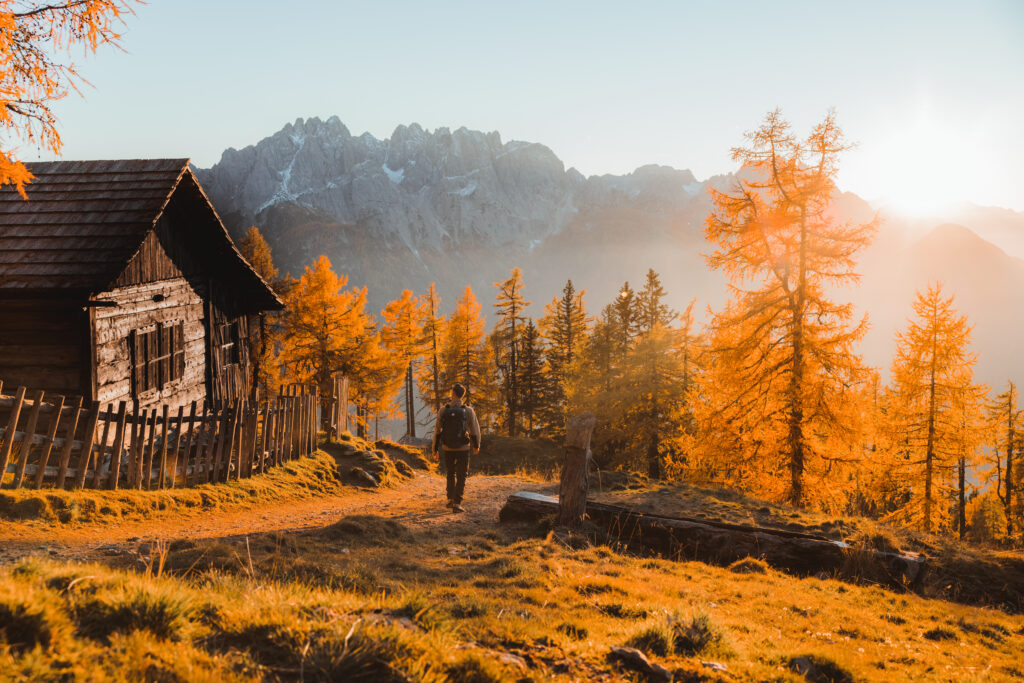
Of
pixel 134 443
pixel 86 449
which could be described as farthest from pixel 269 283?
pixel 86 449


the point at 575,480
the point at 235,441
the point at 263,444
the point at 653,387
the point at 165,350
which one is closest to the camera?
the point at 575,480

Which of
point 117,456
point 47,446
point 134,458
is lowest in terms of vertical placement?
point 134,458

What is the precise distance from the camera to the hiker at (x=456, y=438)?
34.8 feet

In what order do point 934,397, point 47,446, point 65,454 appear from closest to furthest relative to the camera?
point 47,446 < point 65,454 < point 934,397

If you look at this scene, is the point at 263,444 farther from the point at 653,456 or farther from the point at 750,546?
the point at 653,456

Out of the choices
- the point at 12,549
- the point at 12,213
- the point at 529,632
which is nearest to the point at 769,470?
the point at 529,632

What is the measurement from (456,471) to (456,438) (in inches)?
33.9

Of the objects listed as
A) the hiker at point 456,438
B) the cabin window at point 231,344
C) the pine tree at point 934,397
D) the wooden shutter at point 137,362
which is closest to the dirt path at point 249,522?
the hiker at point 456,438

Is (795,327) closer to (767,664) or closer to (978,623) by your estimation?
(978,623)

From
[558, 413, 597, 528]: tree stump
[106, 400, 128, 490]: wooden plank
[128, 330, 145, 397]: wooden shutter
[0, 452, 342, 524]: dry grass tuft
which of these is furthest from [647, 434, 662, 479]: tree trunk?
[106, 400, 128, 490]: wooden plank

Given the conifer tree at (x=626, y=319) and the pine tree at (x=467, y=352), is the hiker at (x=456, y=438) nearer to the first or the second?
the conifer tree at (x=626, y=319)

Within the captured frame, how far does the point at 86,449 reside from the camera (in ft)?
28.6

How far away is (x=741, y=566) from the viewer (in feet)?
26.9

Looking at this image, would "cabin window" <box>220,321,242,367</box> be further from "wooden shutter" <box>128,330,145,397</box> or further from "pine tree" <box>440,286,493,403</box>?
"pine tree" <box>440,286,493,403</box>
